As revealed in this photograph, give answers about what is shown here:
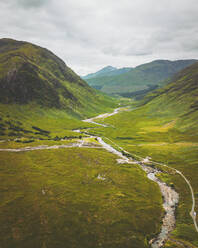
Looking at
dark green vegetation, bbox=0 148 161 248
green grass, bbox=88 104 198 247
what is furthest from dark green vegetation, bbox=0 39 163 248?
green grass, bbox=88 104 198 247

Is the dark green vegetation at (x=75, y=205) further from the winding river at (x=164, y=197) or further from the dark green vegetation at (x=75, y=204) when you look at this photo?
the winding river at (x=164, y=197)

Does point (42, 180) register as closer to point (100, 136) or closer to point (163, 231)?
point (163, 231)

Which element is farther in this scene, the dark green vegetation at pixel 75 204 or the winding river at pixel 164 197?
the winding river at pixel 164 197

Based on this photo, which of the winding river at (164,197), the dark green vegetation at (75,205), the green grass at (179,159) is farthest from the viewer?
the green grass at (179,159)

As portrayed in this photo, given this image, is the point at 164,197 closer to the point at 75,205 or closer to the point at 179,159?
the point at 75,205

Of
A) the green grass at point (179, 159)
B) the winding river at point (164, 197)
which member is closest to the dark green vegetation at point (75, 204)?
the winding river at point (164, 197)

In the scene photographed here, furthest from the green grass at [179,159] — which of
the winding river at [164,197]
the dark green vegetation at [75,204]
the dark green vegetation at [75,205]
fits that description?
the dark green vegetation at [75,205]

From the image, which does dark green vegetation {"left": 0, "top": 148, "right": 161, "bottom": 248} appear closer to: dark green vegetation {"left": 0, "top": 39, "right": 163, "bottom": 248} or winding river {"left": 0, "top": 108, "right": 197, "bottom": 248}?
dark green vegetation {"left": 0, "top": 39, "right": 163, "bottom": 248}

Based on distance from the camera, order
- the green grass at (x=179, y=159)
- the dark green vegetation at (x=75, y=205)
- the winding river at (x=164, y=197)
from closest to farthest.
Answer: the dark green vegetation at (x=75, y=205), the winding river at (x=164, y=197), the green grass at (x=179, y=159)

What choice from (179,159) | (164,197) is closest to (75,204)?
(164,197)
